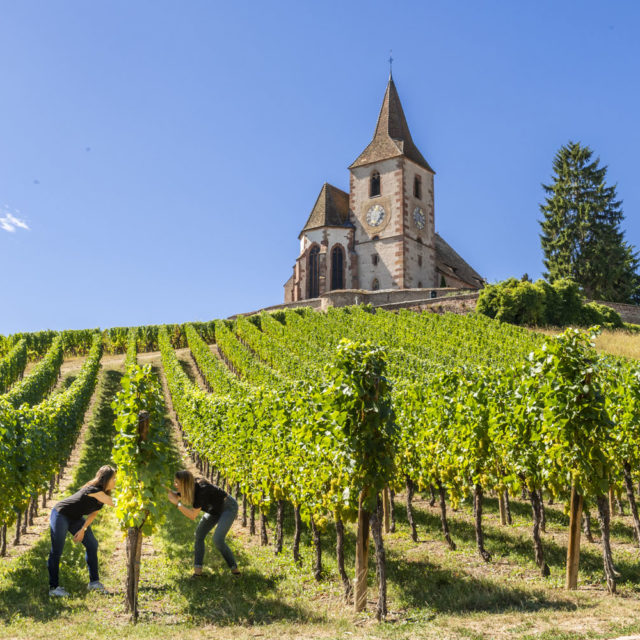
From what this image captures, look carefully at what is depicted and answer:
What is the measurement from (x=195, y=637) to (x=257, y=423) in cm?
581

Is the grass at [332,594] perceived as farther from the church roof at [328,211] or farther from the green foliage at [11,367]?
the church roof at [328,211]

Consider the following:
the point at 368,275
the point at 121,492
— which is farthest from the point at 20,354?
the point at 121,492

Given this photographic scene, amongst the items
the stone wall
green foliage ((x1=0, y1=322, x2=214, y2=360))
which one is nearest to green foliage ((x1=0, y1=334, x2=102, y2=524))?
the stone wall

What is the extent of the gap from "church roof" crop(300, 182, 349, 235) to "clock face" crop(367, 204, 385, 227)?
215cm

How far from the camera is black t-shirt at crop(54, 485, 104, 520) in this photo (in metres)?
8.03

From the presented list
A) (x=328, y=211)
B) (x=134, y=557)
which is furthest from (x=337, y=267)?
(x=134, y=557)

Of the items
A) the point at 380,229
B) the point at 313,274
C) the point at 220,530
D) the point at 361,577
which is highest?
the point at 380,229

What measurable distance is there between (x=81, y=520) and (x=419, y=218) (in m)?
42.3

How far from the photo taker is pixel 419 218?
156 ft

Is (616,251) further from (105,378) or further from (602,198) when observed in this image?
(105,378)

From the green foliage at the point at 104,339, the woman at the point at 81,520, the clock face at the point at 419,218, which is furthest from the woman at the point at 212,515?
the clock face at the point at 419,218

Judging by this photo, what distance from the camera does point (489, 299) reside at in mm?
34906

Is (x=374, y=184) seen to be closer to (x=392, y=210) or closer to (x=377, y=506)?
(x=392, y=210)

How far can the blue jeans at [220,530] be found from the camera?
27.8ft
